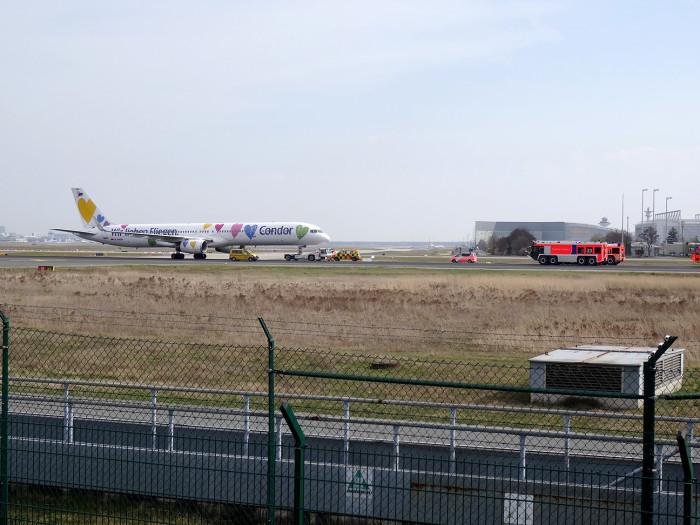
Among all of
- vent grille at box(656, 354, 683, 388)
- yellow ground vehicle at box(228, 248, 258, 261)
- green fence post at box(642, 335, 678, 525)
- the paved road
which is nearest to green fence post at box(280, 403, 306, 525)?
green fence post at box(642, 335, 678, 525)

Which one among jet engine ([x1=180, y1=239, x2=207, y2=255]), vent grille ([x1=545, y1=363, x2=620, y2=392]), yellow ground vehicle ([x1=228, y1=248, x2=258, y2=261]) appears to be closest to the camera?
vent grille ([x1=545, y1=363, x2=620, y2=392])

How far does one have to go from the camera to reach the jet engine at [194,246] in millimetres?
85875

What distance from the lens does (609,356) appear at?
18.4m

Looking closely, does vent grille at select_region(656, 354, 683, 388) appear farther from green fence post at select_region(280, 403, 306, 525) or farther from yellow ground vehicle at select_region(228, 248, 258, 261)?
yellow ground vehicle at select_region(228, 248, 258, 261)

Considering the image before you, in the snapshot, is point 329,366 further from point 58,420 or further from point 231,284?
point 231,284

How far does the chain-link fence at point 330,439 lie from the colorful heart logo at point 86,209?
73.2 m

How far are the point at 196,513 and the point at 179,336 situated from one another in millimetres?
18599

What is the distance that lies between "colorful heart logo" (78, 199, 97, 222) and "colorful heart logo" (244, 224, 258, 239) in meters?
21.1

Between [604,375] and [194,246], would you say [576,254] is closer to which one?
[194,246]

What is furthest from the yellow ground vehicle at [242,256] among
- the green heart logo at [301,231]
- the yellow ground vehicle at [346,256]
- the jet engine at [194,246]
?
the yellow ground vehicle at [346,256]

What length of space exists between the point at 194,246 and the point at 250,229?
20.0 ft

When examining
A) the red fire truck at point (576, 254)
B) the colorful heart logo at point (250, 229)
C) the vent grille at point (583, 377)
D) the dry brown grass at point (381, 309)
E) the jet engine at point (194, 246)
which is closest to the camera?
the vent grille at point (583, 377)

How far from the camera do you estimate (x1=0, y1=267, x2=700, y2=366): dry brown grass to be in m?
27.4

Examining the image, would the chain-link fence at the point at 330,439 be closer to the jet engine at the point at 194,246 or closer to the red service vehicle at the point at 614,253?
the jet engine at the point at 194,246
